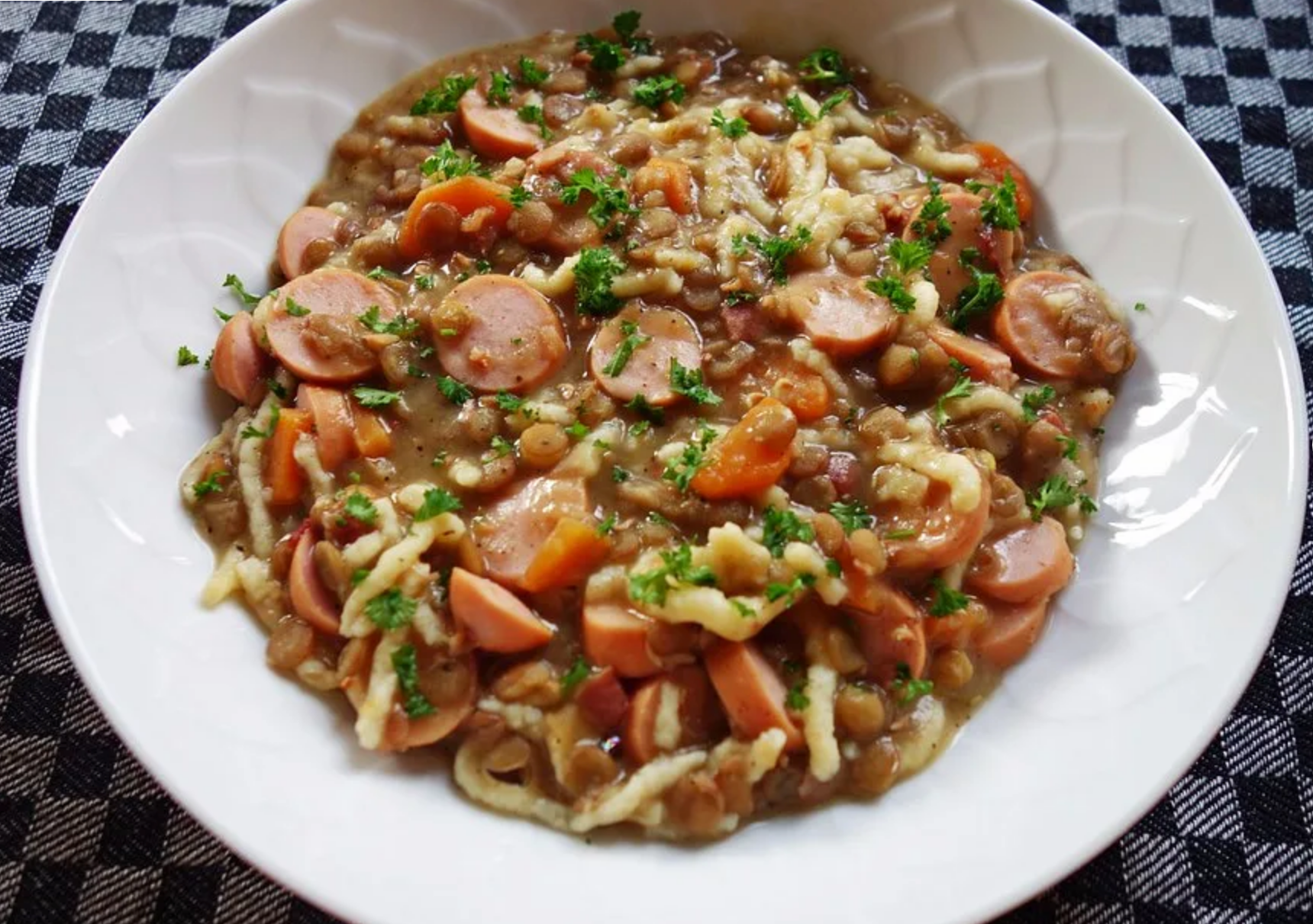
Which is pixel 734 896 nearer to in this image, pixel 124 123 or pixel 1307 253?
pixel 1307 253

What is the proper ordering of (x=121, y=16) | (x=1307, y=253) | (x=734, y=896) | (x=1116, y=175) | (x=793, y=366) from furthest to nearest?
(x=121, y=16)
(x=1307, y=253)
(x=1116, y=175)
(x=793, y=366)
(x=734, y=896)

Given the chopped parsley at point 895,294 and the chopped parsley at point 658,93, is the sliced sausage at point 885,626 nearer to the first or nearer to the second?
the chopped parsley at point 895,294

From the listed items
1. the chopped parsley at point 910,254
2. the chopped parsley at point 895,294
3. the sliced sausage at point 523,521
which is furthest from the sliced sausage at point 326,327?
the chopped parsley at point 910,254

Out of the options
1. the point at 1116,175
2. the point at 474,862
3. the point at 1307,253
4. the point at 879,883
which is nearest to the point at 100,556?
the point at 474,862

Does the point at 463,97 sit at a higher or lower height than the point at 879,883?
higher

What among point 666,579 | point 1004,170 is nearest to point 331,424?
point 666,579
